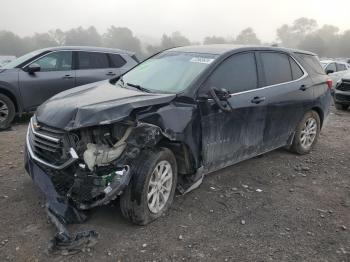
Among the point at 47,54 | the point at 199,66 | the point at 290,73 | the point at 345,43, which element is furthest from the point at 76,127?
the point at 345,43

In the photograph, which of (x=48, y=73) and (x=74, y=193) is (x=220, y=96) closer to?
(x=74, y=193)

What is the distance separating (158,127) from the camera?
13.0ft

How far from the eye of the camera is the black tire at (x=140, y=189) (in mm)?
3803

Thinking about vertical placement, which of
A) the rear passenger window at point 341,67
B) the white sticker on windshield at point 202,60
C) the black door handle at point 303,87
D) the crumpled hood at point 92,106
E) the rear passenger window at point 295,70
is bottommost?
the rear passenger window at point 341,67

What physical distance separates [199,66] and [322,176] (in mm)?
2472

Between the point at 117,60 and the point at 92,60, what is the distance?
0.62 metres

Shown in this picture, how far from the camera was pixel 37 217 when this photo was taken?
4.09 metres

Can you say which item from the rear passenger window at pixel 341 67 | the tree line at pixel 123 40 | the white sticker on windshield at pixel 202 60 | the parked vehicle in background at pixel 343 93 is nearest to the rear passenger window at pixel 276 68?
the white sticker on windshield at pixel 202 60

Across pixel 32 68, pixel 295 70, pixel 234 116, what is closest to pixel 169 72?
pixel 234 116

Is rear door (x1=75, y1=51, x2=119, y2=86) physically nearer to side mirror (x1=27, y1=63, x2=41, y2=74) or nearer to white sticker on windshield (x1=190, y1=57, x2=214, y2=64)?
side mirror (x1=27, y1=63, x2=41, y2=74)

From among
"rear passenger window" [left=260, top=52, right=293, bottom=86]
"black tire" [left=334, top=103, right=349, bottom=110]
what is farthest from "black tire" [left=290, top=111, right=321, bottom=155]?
"black tire" [left=334, top=103, right=349, bottom=110]

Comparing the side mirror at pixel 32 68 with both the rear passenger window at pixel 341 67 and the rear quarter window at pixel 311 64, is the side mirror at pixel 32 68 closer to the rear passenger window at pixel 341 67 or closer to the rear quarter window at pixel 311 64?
the rear quarter window at pixel 311 64

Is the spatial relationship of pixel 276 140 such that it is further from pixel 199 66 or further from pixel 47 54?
pixel 47 54

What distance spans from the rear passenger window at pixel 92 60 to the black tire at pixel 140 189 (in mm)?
5786
